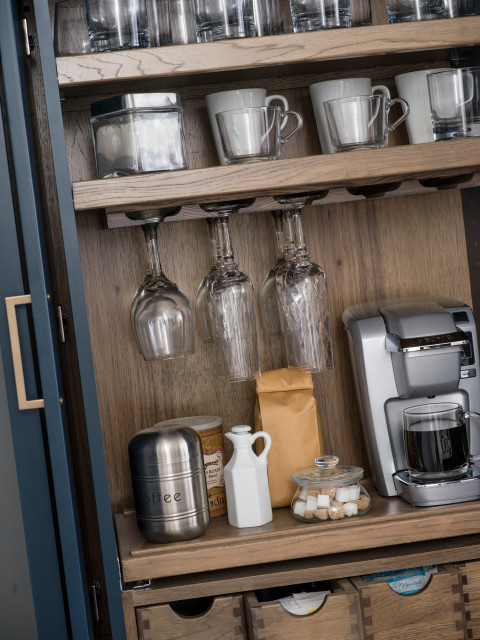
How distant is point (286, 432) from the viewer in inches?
77.4

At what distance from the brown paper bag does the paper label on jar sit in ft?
0.40

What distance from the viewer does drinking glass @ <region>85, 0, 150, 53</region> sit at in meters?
1.71

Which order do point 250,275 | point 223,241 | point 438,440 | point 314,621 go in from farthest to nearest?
point 250,275, point 223,241, point 438,440, point 314,621

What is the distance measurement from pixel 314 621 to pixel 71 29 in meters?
1.41

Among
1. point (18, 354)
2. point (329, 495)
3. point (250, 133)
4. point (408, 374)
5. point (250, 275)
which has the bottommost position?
point (329, 495)

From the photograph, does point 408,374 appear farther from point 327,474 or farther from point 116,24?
point 116,24

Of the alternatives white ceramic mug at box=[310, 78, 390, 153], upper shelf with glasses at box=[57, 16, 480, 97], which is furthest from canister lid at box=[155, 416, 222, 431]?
upper shelf with glasses at box=[57, 16, 480, 97]

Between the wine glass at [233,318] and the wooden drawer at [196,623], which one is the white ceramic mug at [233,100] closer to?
the wine glass at [233,318]

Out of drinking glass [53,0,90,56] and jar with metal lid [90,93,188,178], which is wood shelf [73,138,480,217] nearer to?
jar with metal lid [90,93,188,178]

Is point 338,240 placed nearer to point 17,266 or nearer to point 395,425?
point 395,425

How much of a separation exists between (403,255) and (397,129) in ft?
1.12

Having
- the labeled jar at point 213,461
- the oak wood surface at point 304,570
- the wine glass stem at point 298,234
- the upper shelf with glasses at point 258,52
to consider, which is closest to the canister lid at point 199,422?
the labeled jar at point 213,461

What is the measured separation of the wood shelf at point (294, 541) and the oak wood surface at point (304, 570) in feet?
0.08

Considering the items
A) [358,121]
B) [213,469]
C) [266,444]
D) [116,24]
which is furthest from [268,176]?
[213,469]
